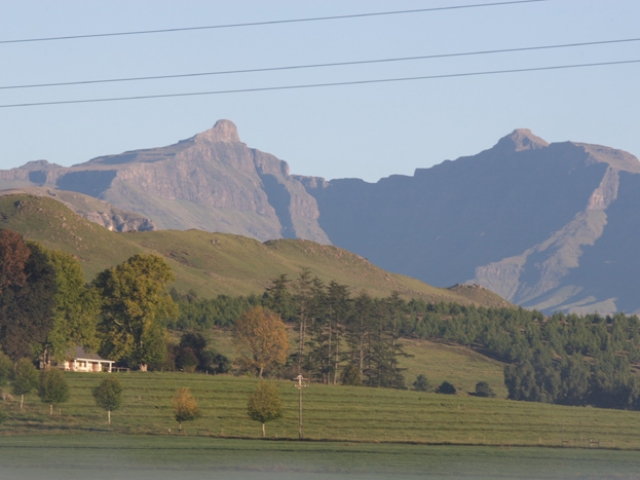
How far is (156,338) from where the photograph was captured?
13700 centimetres

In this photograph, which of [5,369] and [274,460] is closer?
[274,460]

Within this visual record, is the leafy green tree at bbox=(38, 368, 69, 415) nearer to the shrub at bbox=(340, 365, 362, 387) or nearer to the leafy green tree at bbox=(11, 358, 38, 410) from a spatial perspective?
the leafy green tree at bbox=(11, 358, 38, 410)

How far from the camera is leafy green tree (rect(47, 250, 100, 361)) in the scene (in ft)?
420

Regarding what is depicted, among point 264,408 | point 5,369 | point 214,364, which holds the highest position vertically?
point 214,364

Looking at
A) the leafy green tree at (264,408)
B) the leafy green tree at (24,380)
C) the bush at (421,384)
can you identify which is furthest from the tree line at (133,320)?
the leafy green tree at (264,408)

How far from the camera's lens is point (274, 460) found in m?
82.3

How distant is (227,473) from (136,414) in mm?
33644

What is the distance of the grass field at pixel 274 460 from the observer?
242 feet

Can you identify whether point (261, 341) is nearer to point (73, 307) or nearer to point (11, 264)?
point (73, 307)

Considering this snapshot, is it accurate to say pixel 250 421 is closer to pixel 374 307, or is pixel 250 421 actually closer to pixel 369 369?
pixel 369 369

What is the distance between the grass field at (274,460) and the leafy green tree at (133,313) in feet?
140

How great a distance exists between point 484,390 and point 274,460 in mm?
101425

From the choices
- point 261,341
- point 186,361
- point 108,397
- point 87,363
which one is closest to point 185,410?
point 108,397

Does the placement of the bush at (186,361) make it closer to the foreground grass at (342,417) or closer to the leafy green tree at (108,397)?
the foreground grass at (342,417)
